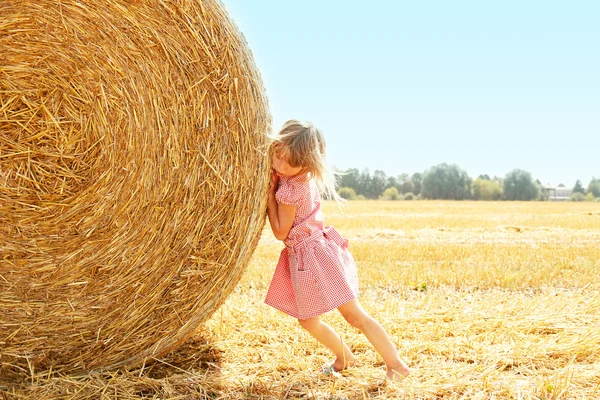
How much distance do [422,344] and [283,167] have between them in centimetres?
132

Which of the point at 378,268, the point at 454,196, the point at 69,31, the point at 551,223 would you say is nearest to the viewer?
the point at 69,31

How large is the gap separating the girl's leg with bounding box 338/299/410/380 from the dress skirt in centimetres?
7

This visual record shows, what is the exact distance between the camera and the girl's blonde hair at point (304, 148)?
2971mm

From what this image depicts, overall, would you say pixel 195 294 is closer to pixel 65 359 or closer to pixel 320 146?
pixel 65 359

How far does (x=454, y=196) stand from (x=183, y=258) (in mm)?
52271

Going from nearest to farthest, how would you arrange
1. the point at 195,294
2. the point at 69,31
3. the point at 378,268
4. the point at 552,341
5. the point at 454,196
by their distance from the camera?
the point at 69,31, the point at 195,294, the point at 552,341, the point at 378,268, the point at 454,196

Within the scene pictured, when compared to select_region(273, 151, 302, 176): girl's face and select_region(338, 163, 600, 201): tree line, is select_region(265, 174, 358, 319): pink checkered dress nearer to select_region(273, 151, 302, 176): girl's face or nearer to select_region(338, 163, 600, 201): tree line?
select_region(273, 151, 302, 176): girl's face

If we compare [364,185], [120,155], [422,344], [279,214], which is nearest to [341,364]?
[422,344]

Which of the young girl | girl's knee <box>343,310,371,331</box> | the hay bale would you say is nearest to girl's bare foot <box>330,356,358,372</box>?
the young girl

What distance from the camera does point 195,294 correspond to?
2959 millimetres

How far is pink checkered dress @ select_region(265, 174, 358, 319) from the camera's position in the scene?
3.02 meters

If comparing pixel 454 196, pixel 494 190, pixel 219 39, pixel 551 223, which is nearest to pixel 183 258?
pixel 219 39

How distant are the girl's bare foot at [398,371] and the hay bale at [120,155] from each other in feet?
2.96

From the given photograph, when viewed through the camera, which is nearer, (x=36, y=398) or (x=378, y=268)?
(x=36, y=398)
